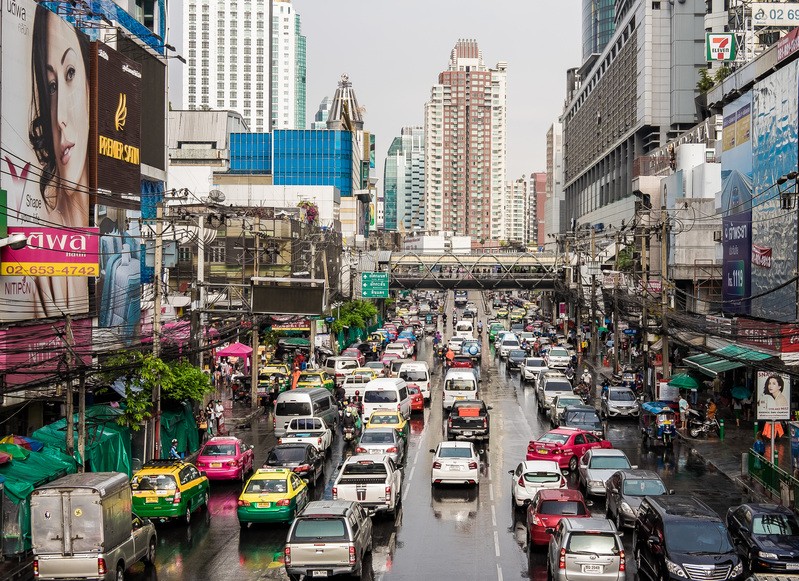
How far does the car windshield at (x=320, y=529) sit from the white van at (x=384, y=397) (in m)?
21.6

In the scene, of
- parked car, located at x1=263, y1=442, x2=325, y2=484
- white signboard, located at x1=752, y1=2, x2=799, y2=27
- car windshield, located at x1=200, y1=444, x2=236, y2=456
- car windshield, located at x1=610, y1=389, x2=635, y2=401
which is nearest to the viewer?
parked car, located at x1=263, y1=442, x2=325, y2=484

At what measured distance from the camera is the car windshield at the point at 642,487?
24.8m

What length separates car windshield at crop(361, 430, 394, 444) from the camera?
109 feet

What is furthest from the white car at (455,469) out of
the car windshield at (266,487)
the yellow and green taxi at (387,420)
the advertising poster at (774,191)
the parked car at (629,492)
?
the advertising poster at (774,191)

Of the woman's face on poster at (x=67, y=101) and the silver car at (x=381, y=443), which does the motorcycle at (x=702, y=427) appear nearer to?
the silver car at (x=381, y=443)

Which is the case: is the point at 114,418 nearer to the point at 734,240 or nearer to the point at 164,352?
the point at 164,352

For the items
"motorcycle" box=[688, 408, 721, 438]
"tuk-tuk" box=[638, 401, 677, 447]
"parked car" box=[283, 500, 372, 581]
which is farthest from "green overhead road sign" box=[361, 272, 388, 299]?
"parked car" box=[283, 500, 372, 581]

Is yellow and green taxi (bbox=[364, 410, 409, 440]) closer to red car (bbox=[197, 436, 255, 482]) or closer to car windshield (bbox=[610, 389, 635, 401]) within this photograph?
red car (bbox=[197, 436, 255, 482])

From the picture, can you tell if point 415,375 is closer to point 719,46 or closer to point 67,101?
point 67,101

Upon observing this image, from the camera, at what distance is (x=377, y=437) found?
1312 inches

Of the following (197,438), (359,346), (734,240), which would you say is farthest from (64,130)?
(359,346)

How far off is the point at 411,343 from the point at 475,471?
49342mm

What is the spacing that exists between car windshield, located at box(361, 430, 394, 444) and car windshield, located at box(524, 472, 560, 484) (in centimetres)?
753

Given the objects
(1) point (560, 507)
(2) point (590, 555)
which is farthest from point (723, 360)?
(2) point (590, 555)
